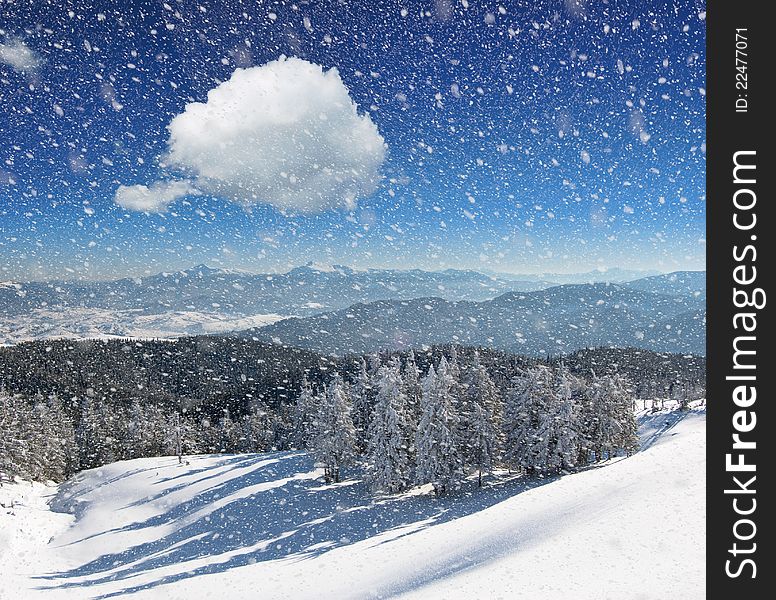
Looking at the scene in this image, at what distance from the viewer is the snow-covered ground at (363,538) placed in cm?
1203

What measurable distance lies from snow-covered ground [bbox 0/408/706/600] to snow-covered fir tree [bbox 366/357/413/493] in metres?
1.60

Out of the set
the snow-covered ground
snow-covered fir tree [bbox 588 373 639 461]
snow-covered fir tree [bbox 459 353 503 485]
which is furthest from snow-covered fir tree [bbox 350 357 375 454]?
snow-covered fir tree [bbox 588 373 639 461]

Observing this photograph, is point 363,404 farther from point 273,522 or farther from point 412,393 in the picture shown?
point 273,522

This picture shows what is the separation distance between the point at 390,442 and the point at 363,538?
9129mm

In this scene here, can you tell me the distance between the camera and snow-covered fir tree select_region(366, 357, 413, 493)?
31891 millimetres

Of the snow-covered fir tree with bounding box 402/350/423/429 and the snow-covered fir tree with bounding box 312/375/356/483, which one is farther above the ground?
the snow-covered fir tree with bounding box 402/350/423/429

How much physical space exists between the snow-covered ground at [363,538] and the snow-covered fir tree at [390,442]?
5.25 ft

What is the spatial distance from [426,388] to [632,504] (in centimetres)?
1734

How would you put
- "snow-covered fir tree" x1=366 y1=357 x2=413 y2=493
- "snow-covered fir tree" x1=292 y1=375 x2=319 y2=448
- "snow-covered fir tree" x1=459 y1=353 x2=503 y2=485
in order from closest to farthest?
"snow-covered fir tree" x1=366 y1=357 x2=413 y2=493, "snow-covered fir tree" x1=459 y1=353 x2=503 y2=485, "snow-covered fir tree" x1=292 y1=375 x2=319 y2=448

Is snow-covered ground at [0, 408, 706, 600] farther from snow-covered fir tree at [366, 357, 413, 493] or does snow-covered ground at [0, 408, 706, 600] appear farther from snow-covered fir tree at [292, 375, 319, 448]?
snow-covered fir tree at [292, 375, 319, 448]

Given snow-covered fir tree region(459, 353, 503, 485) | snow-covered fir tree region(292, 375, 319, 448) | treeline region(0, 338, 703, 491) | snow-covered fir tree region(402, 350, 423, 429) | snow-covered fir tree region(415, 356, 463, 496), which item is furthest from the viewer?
snow-covered fir tree region(292, 375, 319, 448)
